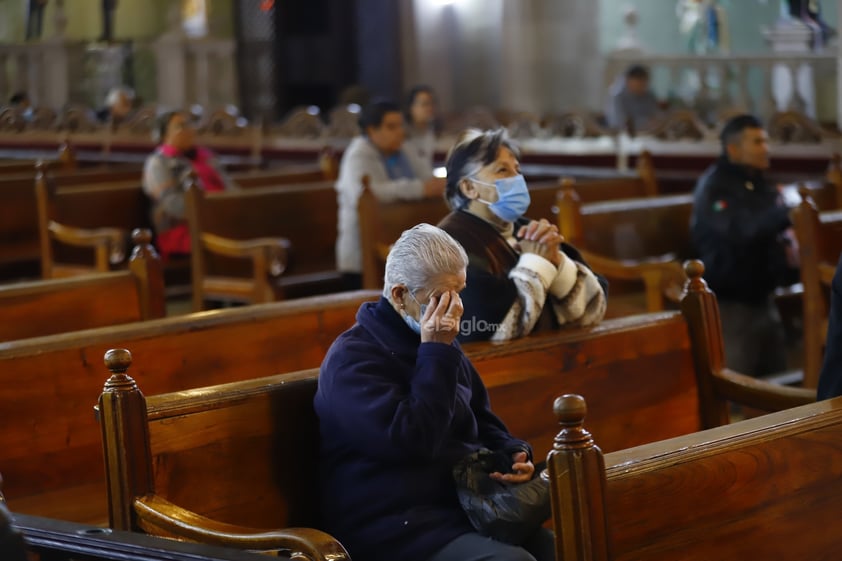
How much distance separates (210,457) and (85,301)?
1.65 m

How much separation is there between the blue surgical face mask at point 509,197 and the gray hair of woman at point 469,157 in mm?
57

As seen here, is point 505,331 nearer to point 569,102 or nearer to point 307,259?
point 307,259

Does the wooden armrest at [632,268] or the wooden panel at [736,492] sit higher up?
the wooden panel at [736,492]

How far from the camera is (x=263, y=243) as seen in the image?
6215 mm

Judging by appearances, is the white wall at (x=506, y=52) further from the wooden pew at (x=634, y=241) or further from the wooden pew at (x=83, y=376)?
the wooden pew at (x=83, y=376)

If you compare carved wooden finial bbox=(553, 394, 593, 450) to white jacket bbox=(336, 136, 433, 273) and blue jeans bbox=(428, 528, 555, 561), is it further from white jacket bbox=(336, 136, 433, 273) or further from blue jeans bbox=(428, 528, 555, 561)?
white jacket bbox=(336, 136, 433, 273)

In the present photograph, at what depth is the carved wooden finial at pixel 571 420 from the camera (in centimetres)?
199

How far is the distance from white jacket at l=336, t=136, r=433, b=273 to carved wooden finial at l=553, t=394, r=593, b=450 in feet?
13.7

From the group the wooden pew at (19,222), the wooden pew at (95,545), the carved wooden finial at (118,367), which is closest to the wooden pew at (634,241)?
→ the wooden pew at (19,222)

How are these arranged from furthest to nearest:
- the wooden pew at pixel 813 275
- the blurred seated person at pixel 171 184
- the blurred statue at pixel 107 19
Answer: the blurred statue at pixel 107 19 → the blurred seated person at pixel 171 184 → the wooden pew at pixel 813 275

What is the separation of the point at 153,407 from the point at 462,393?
59 centimetres

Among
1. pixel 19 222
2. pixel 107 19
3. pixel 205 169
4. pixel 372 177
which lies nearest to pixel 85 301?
pixel 372 177

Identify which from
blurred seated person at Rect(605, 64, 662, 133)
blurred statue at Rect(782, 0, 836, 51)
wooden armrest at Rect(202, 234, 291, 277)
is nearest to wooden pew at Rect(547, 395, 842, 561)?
wooden armrest at Rect(202, 234, 291, 277)

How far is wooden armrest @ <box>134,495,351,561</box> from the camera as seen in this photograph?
2.22 m
